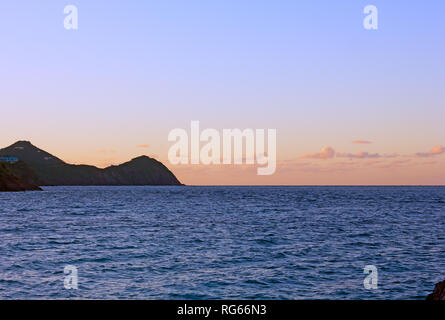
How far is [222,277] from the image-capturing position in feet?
78.3

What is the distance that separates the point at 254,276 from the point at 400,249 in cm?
1700
